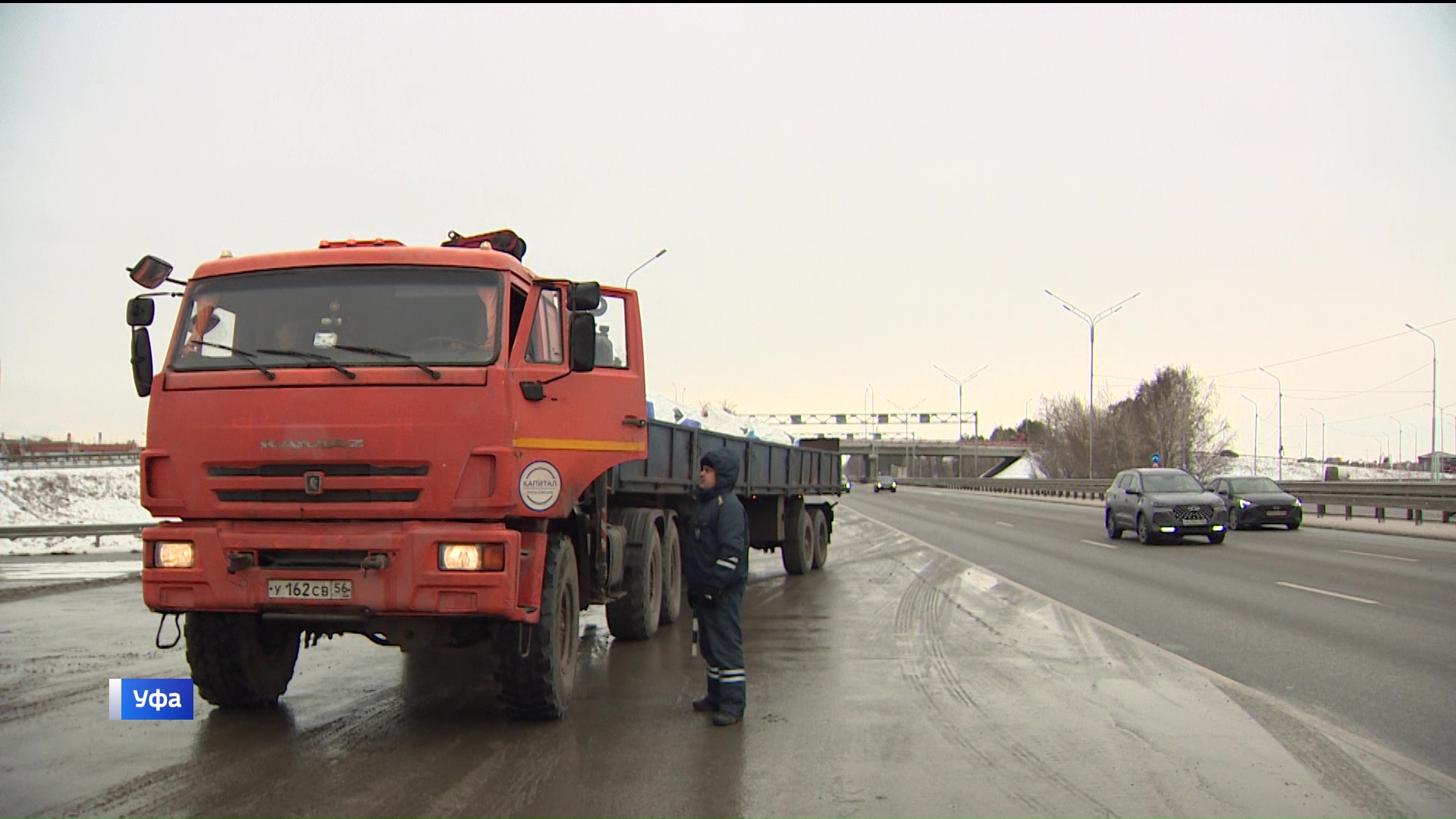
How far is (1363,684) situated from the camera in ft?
27.3

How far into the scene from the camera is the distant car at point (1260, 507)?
29328mm

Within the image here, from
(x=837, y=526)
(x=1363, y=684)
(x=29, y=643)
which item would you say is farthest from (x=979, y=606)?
(x=837, y=526)

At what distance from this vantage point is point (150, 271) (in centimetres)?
729

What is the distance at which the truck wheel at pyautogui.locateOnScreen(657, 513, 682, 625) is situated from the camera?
38.3ft

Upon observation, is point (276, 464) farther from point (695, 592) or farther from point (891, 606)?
point (891, 606)

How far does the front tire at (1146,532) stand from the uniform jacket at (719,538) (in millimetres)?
18595

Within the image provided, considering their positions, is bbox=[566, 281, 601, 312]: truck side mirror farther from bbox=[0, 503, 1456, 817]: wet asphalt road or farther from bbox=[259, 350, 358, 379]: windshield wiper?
bbox=[0, 503, 1456, 817]: wet asphalt road

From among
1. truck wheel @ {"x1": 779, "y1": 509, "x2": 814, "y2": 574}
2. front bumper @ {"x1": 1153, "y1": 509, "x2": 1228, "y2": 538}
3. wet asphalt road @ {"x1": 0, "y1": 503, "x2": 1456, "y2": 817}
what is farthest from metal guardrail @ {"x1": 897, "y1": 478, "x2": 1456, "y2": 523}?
wet asphalt road @ {"x1": 0, "y1": 503, "x2": 1456, "y2": 817}

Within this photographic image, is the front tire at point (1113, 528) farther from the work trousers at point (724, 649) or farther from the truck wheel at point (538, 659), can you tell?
the truck wheel at point (538, 659)

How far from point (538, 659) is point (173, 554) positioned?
213 cm

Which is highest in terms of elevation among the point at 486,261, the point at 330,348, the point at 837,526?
the point at 486,261

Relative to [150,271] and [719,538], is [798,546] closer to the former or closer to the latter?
[719,538]

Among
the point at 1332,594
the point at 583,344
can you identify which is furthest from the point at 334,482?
the point at 1332,594

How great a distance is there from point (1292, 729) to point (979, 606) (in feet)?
21.2
